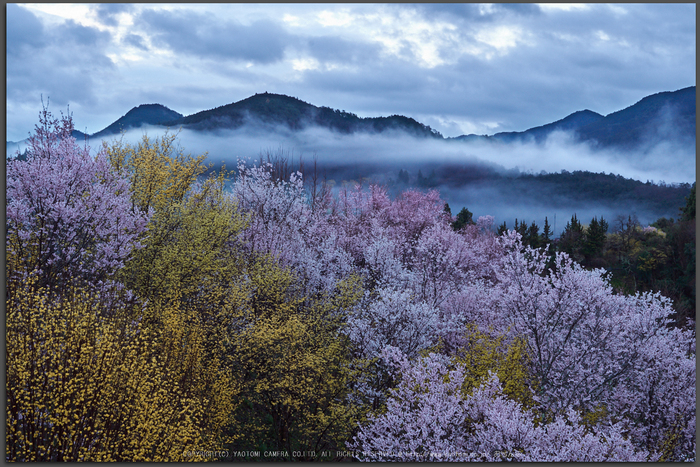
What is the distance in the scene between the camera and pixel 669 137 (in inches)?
691

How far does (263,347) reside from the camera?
19625 millimetres

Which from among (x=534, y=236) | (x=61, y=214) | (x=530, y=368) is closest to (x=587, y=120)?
(x=530, y=368)

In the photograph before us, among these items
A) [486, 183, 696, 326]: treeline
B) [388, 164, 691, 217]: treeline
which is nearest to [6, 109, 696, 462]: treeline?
[486, 183, 696, 326]: treeline

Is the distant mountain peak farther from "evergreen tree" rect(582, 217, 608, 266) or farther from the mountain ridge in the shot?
"evergreen tree" rect(582, 217, 608, 266)

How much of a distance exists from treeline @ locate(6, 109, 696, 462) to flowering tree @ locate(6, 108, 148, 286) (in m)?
0.08

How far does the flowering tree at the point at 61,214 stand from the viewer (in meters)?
15.0

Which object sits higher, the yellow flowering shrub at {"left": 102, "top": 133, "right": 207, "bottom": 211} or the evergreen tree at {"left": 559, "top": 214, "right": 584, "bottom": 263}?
the yellow flowering shrub at {"left": 102, "top": 133, "right": 207, "bottom": 211}

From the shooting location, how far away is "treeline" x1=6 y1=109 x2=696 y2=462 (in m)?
11.9

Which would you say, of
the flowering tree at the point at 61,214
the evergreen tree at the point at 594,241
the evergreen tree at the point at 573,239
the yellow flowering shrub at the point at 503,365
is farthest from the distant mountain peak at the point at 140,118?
the evergreen tree at the point at 594,241

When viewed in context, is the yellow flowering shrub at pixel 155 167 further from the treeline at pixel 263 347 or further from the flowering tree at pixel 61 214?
the flowering tree at pixel 61 214

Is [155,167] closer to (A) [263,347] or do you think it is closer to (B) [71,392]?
(A) [263,347]

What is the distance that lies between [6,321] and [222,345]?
990 centimetres

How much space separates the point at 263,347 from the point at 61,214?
9.49m

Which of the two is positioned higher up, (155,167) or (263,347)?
(155,167)
